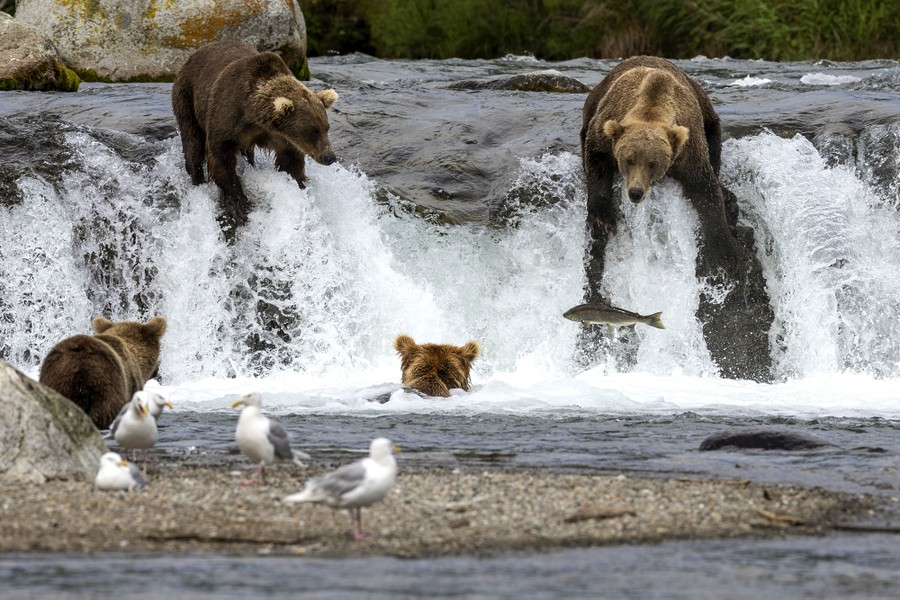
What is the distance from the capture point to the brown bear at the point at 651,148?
40.0 feet

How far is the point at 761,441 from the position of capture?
9008mm

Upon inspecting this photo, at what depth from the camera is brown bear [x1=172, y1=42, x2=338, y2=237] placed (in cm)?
1255

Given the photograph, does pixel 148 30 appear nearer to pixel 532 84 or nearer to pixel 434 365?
pixel 532 84

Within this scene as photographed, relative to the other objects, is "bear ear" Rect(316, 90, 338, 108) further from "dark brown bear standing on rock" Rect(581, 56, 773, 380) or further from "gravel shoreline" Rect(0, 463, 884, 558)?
"gravel shoreline" Rect(0, 463, 884, 558)

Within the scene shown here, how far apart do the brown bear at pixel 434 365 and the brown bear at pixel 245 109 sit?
2.37m

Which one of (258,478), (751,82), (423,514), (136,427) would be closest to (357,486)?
(423,514)

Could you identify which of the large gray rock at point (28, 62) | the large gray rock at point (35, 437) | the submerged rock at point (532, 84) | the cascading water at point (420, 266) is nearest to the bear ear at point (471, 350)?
the cascading water at point (420, 266)

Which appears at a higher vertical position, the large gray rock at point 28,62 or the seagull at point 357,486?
the large gray rock at point 28,62

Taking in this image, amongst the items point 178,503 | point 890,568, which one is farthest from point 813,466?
point 178,503

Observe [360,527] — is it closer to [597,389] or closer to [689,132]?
[597,389]

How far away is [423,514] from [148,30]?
13652 millimetres

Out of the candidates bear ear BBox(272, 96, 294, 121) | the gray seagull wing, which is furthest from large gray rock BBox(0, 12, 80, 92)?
the gray seagull wing

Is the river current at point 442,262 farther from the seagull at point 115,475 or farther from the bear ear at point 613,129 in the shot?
the seagull at point 115,475

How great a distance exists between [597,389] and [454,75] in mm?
11272
